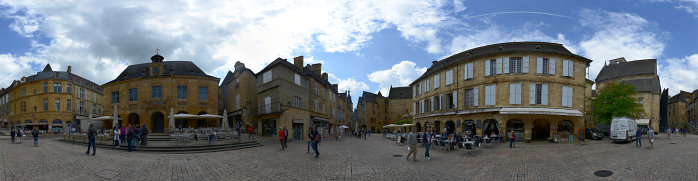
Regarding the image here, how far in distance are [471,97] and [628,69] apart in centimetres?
4191

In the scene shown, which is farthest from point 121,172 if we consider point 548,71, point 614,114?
point 614,114

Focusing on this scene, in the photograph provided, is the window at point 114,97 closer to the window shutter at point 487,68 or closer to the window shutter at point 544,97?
the window shutter at point 487,68

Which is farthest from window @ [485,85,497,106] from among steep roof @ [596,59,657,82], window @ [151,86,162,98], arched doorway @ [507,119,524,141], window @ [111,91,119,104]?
steep roof @ [596,59,657,82]

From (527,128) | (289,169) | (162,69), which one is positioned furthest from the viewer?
(162,69)

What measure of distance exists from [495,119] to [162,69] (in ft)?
97.3

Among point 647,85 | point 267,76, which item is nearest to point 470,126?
point 267,76

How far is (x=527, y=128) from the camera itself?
938 inches

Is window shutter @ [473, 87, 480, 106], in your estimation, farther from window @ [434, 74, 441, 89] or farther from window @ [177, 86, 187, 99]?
window @ [177, 86, 187, 99]

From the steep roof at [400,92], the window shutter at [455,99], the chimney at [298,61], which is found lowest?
the window shutter at [455,99]

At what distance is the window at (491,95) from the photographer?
24.6 m

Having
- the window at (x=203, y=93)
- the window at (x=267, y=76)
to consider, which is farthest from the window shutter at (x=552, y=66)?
the window at (x=203, y=93)

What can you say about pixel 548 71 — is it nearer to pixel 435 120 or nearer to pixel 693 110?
pixel 435 120

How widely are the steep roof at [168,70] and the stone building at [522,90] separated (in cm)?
2438

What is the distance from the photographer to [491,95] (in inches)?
976
